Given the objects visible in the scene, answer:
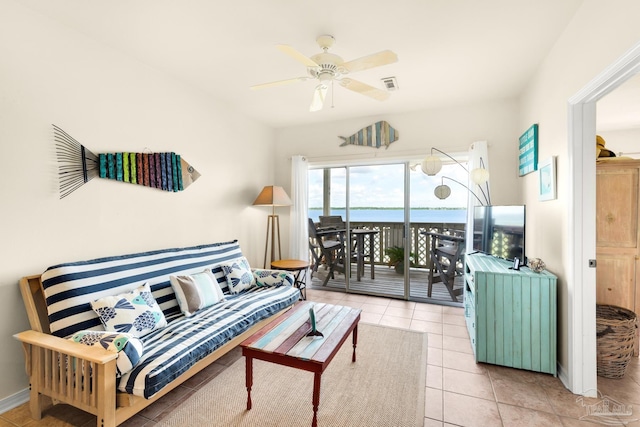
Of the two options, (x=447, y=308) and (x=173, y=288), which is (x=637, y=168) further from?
(x=173, y=288)

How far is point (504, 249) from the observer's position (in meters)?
2.79

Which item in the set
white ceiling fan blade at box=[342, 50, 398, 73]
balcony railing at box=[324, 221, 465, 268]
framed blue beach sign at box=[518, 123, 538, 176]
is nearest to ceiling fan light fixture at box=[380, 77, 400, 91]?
white ceiling fan blade at box=[342, 50, 398, 73]

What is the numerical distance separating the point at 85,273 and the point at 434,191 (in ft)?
12.2

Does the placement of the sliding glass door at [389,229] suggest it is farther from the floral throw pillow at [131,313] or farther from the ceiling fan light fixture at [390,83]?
the floral throw pillow at [131,313]

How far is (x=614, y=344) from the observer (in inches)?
83.8

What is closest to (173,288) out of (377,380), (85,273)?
(85,273)

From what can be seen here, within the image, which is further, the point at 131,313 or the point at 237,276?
the point at 237,276

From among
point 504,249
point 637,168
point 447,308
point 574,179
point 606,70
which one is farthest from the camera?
point 447,308

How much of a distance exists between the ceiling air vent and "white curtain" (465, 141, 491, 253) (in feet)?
4.08

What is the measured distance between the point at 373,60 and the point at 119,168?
2.17 metres

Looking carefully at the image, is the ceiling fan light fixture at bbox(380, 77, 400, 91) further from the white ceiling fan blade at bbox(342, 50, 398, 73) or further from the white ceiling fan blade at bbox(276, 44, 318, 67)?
the white ceiling fan blade at bbox(276, 44, 318, 67)

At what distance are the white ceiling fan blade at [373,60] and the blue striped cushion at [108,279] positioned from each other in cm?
221

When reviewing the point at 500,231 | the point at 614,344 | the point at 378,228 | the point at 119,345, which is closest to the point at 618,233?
the point at 500,231

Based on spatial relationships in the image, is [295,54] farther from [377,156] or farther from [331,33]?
[377,156]
